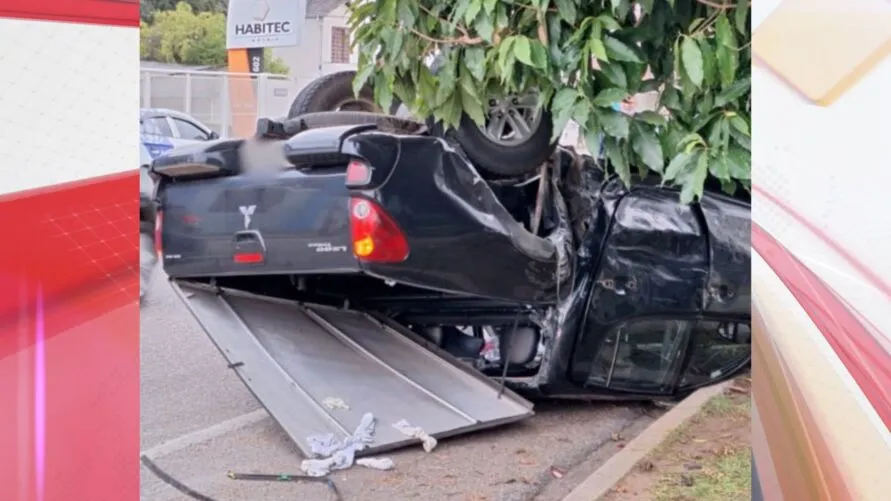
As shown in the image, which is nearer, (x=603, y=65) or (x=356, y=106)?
(x=603, y=65)

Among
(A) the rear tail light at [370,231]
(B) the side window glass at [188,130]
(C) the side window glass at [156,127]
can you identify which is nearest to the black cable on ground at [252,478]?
(A) the rear tail light at [370,231]

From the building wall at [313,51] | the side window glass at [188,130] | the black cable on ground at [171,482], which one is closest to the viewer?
the black cable on ground at [171,482]

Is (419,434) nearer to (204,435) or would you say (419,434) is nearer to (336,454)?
(336,454)

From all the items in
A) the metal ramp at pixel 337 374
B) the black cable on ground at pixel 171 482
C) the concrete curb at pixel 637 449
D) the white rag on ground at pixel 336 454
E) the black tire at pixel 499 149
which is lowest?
the black cable on ground at pixel 171 482

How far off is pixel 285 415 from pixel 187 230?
1.19 m

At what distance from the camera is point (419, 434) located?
588 cm

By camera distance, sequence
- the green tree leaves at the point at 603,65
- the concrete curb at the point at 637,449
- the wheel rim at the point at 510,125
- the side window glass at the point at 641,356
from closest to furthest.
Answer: the green tree leaves at the point at 603,65 → the concrete curb at the point at 637,449 → the wheel rim at the point at 510,125 → the side window glass at the point at 641,356

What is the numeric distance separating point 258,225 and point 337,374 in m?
1.13

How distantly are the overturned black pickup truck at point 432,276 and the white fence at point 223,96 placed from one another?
20710 millimetres

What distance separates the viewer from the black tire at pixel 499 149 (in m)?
5.84

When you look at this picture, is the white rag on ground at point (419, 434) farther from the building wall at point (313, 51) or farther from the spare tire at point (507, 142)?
the building wall at point (313, 51)

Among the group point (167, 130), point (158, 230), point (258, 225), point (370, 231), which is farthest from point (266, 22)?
point (370, 231)

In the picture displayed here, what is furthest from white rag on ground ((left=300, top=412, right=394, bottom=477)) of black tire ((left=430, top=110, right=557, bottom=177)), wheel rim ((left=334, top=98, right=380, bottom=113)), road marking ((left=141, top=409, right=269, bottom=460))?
wheel rim ((left=334, top=98, right=380, bottom=113))

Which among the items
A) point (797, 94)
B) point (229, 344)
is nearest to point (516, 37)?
point (797, 94)
